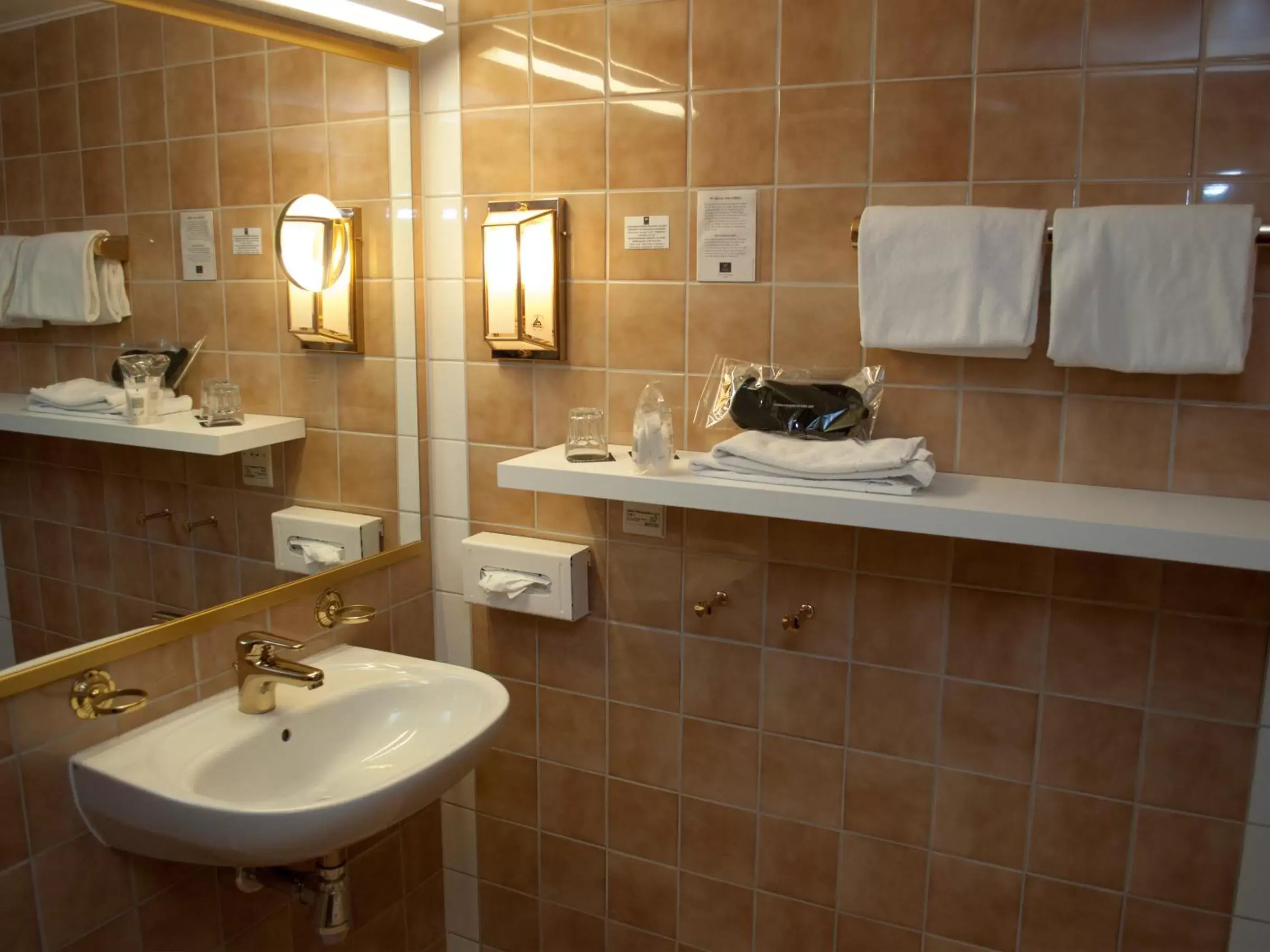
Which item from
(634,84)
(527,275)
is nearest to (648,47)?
(634,84)

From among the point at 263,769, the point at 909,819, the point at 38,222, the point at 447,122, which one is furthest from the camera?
the point at 447,122

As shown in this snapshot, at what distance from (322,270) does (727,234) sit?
0.75m

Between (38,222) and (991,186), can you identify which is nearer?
(38,222)

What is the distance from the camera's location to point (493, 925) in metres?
2.15

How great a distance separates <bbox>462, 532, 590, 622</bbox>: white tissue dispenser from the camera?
6.09ft

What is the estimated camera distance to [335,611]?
1847mm

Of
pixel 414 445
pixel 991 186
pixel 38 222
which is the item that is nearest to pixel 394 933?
pixel 414 445

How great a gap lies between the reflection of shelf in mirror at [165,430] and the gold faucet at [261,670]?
32 cm

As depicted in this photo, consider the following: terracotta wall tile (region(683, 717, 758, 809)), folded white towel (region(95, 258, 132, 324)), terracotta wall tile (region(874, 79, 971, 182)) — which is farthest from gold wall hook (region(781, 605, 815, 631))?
folded white towel (region(95, 258, 132, 324))

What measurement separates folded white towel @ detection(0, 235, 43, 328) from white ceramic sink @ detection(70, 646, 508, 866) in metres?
0.62

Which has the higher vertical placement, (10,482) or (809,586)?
(10,482)

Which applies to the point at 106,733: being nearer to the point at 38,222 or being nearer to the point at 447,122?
the point at 38,222

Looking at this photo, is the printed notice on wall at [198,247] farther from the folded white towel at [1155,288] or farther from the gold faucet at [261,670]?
the folded white towel at [1155,288]

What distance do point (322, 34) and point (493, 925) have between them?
1827 mm
